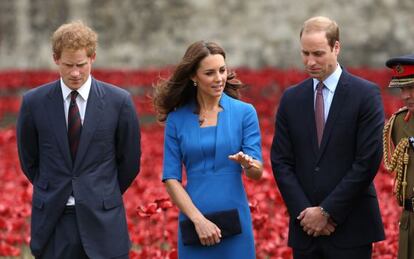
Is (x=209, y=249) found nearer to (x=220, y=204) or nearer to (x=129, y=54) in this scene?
(x=220, y=204)

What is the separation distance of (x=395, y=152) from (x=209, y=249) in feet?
3.15

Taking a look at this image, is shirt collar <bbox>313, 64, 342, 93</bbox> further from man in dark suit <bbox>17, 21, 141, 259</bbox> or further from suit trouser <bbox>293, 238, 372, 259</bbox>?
man in dark suit <bbox>17, 21, 141, 259</bbox>

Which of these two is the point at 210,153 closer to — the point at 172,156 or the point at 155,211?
the point at 172,156

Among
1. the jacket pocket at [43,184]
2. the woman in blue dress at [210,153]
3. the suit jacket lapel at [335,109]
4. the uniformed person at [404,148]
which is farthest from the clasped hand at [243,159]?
the jacket pocket at [43,184]

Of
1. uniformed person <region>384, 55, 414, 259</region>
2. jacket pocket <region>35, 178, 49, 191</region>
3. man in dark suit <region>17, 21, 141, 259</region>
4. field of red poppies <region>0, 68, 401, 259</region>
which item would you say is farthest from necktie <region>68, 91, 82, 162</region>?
uniformed person <region>384, 55, 414, 259</region>

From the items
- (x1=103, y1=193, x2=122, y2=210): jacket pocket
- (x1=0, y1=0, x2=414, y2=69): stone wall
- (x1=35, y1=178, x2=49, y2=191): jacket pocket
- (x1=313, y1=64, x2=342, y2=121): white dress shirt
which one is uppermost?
(x1=0, y1=0, x2=414, y2=69): stone wall

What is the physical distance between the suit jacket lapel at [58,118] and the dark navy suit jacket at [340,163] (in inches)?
38.7

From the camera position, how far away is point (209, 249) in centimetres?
501

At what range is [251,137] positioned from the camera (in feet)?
16.7

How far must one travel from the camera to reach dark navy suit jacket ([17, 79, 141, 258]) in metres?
5.11

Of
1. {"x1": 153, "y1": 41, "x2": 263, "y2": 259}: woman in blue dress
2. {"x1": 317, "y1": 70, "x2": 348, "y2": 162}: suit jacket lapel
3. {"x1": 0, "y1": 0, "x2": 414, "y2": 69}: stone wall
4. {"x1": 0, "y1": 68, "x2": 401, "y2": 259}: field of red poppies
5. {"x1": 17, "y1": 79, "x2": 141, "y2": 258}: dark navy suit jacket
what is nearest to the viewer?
{"x1": 153, "y1": 41, "x2": 263, "y2": 259}: woman in blue dress

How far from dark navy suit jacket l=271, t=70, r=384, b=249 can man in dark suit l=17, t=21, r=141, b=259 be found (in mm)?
773

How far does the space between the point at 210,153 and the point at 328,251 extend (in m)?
0.73

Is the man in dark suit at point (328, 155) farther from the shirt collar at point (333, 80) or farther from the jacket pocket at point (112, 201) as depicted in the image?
the jacket pocket at point (112, 201)
